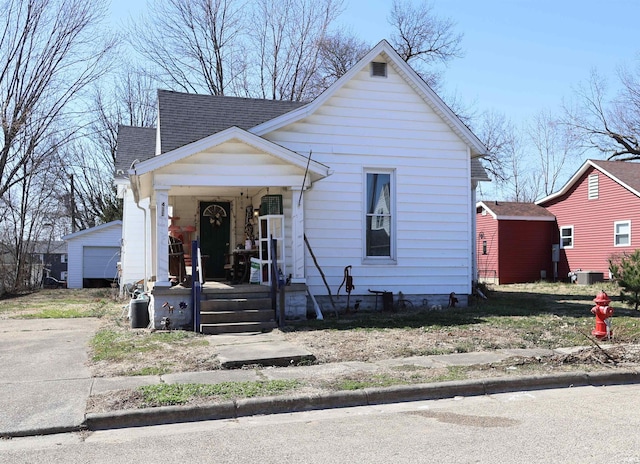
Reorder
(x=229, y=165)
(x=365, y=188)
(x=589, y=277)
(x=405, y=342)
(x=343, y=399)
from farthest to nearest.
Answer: (x=589, y=277) → (x=365, y=188) → (x=229, y=165) → (x=405, y=342) → (x=343, y=399)

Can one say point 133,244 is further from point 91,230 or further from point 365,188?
point 91,230

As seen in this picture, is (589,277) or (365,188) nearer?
(365,188)

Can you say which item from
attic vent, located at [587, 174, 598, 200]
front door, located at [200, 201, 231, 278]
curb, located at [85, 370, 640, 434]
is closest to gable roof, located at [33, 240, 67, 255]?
front door, located at [200, 201, 231, 278]

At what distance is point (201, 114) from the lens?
15555 millimetres

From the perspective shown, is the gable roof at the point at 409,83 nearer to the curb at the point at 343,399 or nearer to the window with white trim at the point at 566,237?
the curb at the point at 343,399

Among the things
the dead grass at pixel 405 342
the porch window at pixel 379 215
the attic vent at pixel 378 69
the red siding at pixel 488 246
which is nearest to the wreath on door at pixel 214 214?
the dead grass at pixel 405 342

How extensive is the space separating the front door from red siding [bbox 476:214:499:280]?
Answer: 17.3 metres

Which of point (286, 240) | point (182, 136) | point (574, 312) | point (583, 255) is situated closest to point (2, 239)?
point (182, 136)

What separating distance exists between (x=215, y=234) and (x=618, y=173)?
20.2m

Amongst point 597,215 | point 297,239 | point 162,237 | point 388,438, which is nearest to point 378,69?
point 297,239

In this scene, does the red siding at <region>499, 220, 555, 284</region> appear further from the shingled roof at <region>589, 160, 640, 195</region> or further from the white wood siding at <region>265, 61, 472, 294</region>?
the white wood siding at <region>265, 61, 472, 294</region>

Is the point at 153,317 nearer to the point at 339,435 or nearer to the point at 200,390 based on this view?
the point at 200,390

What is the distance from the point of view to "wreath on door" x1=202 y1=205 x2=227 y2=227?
16.3 m

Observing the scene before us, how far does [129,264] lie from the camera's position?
2056 cm
